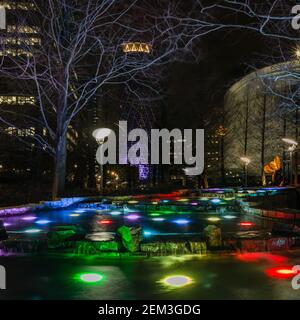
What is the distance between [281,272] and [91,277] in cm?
285

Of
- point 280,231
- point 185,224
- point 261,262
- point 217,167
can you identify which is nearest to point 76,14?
point 185,224

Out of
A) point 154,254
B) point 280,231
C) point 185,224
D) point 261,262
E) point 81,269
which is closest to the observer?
point 81,269

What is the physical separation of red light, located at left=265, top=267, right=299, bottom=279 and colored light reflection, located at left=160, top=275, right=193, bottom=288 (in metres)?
1.26

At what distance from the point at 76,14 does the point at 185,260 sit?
15770mm

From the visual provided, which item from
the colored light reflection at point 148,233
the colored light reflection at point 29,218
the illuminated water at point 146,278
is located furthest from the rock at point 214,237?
the colored light reflection at point 29,218

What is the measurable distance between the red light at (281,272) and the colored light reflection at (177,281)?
1.26 m

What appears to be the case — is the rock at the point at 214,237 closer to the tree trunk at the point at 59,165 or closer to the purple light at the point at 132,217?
the purple light at the point at 132,217

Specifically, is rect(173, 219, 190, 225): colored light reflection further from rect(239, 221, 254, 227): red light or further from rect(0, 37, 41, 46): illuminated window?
rect(0, 37, 41, 46): illuminated window

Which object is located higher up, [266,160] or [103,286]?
[266,160]

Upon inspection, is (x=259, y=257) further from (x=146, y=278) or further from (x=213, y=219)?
(x=213, y=219)

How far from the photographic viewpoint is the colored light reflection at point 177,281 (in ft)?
21.9
